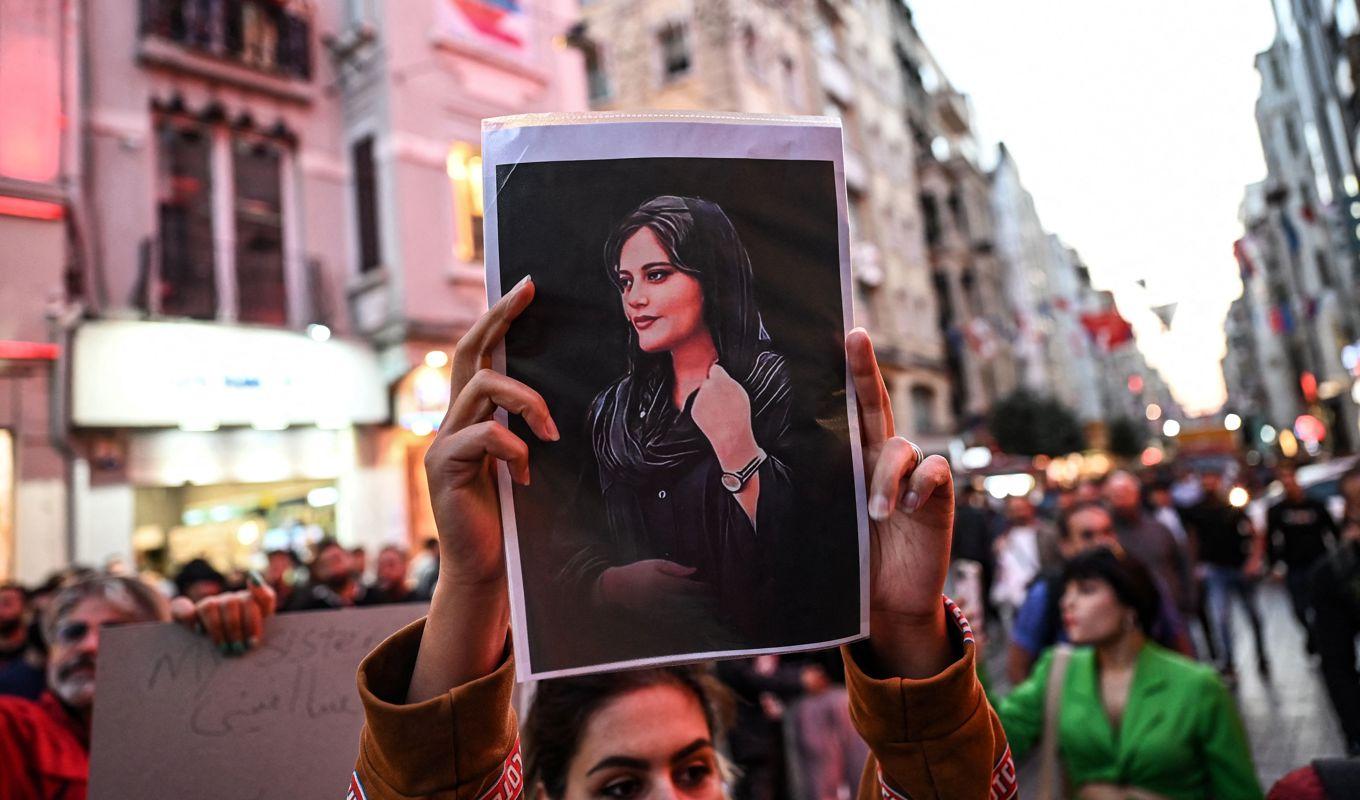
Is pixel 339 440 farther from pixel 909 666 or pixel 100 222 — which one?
pixel 909 666

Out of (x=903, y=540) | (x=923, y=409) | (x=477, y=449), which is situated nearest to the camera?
(x=477, y=449)

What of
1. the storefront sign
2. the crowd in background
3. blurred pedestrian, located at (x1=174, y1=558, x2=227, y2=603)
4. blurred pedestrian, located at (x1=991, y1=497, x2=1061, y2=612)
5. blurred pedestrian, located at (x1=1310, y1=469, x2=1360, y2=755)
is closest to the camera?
the crowd in background

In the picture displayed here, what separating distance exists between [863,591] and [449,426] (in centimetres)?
75

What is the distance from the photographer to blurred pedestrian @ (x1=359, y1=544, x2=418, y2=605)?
629cm

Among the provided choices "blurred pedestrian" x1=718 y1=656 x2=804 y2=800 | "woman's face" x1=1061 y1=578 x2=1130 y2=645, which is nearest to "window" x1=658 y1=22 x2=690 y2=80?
"blurred pedestrian" x1=718 y1=656 x2=804 y2=800

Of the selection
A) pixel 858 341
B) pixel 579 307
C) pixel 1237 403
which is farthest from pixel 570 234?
pixel 1237 403

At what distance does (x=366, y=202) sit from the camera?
12.8 metres

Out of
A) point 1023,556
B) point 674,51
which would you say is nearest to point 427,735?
point 1023,556

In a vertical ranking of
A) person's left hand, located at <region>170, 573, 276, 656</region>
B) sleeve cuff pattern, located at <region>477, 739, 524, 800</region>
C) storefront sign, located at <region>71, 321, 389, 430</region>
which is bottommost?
sleeve cuff pattern, located at <region>477, 739, 524, 800</region>

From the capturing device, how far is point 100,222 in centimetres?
1035

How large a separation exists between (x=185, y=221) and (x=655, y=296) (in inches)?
467

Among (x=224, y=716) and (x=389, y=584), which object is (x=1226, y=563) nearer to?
(x=389, y=584)

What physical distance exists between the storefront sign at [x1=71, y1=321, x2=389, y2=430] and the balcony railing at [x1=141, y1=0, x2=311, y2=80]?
3715mm

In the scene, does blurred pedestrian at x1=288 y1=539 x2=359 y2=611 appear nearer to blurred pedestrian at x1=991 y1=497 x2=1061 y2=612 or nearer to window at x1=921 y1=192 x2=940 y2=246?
blurred pedestrian at x1=991 y1=497 x2=1061 y2=612
